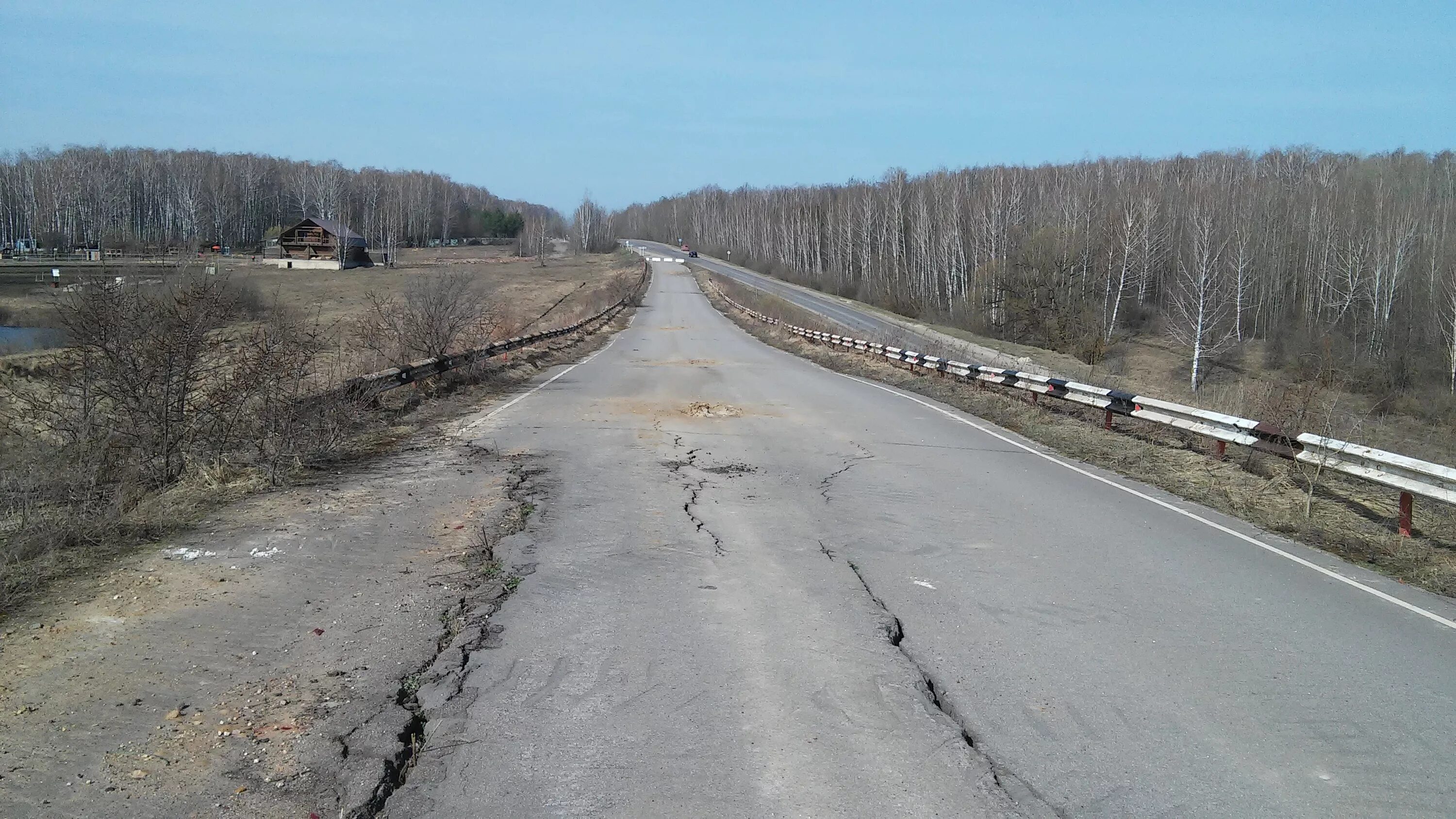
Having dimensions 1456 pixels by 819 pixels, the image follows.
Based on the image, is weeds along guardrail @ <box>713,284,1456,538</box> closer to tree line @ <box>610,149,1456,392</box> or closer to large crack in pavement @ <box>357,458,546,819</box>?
large crack in pavement @ <box>357,458,546,819</box>

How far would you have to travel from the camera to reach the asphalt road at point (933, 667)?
3871 mm

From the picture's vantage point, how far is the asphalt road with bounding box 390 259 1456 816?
387 centimetres

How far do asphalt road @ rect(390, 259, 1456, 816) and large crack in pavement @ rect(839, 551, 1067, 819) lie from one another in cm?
2

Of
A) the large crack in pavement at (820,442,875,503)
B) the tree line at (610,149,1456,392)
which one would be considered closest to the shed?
the tree line at (610,149,1456,392)

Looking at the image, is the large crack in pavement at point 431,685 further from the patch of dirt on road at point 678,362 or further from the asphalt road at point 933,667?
the patch of dirt on road at point 678,362

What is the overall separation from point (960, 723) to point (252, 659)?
3.71m

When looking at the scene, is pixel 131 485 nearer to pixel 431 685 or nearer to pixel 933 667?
pixel 431 685

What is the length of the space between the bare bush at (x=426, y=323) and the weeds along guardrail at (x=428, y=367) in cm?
47

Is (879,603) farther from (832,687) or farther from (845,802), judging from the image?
(845,802)

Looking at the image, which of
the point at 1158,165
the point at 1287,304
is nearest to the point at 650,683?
the point at 1287,304

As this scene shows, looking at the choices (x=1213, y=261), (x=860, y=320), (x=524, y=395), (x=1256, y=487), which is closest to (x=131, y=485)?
(x=524, y=395)

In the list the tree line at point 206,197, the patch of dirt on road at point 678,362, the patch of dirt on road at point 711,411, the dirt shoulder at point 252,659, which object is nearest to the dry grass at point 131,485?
the dirt shoulder at point 252,659

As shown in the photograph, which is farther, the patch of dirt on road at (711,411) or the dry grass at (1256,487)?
the patch of dirt on road at (711,411)

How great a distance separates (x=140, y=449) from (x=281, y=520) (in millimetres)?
1935
